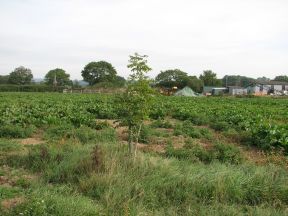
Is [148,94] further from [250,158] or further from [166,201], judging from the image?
[250,158]

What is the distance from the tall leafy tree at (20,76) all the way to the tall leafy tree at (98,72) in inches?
551

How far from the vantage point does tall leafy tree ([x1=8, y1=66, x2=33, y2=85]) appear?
96.0 metres

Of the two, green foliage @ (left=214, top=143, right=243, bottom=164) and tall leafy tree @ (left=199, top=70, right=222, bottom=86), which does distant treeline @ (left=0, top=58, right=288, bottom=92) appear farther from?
green foliage @ (left=214, top=143, right=243, bottom=164)

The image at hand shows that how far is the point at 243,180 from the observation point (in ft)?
21.0

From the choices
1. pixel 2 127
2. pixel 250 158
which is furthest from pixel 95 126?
pixel 250 158

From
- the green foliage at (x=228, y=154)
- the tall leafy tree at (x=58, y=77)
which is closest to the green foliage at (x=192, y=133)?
the green foliage at (x=228, y=154)

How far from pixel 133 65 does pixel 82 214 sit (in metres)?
3.25

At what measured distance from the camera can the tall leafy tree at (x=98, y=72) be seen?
97.1m

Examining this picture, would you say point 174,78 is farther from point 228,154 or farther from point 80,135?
point 228,154

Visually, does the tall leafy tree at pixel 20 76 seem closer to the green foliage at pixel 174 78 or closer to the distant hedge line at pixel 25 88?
the distant hedge line at pixel 25 88

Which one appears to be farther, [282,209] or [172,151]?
[172,151]

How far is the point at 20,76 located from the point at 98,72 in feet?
65.1

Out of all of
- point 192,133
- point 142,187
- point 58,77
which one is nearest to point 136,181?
point 142,187

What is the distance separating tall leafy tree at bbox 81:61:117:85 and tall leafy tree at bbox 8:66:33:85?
1400 centimetres
